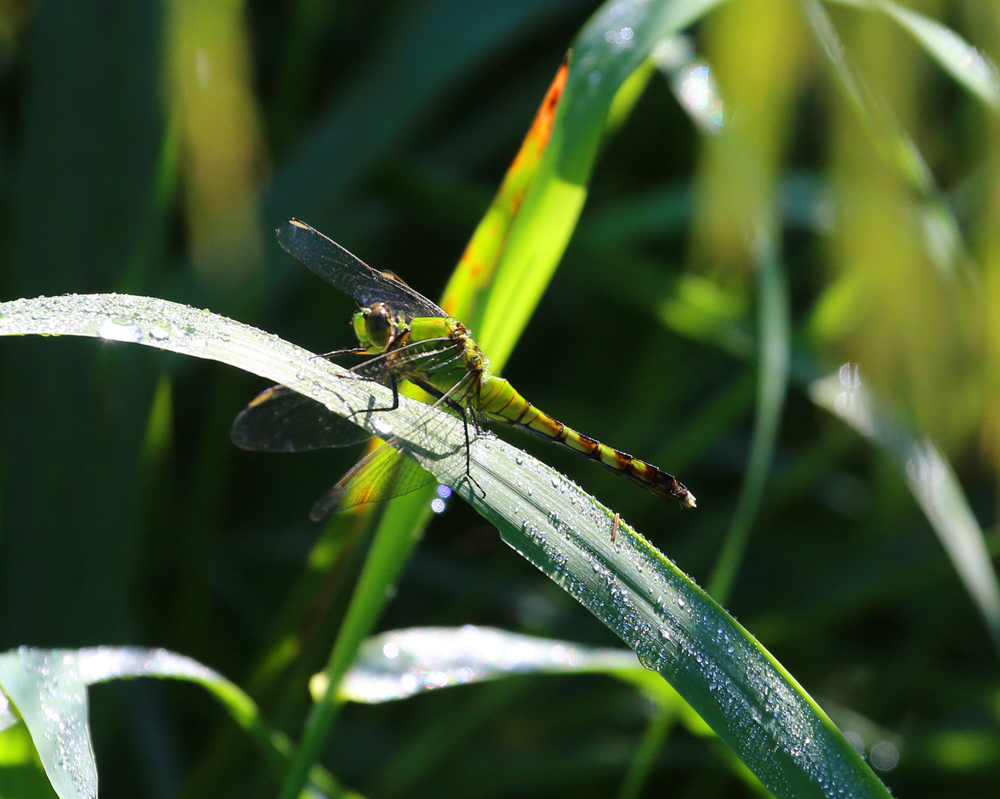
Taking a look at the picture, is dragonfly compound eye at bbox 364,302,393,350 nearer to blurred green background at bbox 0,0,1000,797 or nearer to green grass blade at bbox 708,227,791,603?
blurred green background at bbox 0,0,1000,797

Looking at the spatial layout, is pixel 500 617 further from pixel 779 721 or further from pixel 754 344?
pixel 779 721

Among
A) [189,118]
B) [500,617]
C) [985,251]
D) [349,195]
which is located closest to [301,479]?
[500,617]

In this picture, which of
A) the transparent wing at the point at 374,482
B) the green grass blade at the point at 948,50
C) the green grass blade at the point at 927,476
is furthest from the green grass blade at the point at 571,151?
the green grass blade at the point at 927,476

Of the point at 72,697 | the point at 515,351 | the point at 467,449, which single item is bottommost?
the point at 72,697

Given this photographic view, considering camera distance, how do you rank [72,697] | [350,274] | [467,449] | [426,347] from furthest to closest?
[350,274] < [426,347] < [467,449] < [72,697]

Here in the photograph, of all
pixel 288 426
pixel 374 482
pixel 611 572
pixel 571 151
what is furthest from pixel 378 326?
pixel 611 572

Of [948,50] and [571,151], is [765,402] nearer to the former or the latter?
[571,151]
